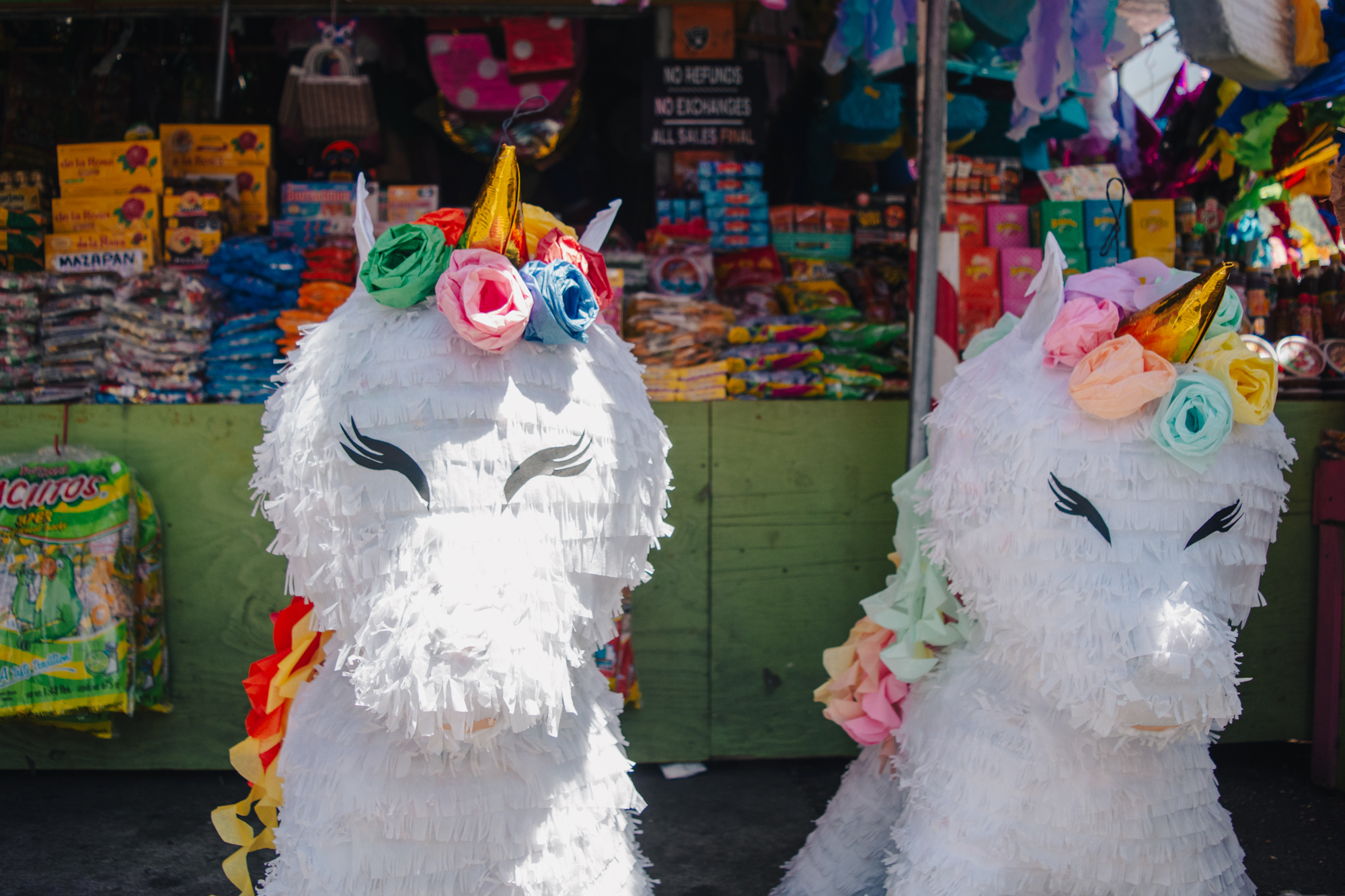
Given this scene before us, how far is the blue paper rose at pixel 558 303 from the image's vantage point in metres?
1.42

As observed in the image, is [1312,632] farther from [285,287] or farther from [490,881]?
[285,287]

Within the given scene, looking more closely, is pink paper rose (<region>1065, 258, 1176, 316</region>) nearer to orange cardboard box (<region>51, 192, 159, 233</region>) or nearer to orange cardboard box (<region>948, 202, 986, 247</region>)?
orange cardboard box (<region>948, 202, 986, 247</region>)

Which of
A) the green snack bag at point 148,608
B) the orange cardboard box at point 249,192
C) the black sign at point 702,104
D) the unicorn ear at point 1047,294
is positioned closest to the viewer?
the unicorn ear at point 1047,294

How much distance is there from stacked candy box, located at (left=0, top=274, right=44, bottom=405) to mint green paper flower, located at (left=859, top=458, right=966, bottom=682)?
252 centimetres

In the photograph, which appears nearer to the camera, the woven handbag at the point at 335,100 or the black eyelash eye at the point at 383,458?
the black eyelash eye at the point at 383,458

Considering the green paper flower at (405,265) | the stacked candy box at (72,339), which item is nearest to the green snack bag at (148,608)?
the stacked candy box at (72,339)

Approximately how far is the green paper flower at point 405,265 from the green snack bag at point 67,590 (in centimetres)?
163

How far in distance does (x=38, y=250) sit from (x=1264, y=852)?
3975mm

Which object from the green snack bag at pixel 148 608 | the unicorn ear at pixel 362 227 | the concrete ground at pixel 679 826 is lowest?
the concrete ground at pixel 679 826

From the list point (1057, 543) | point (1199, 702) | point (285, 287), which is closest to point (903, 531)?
point (1057, 543)

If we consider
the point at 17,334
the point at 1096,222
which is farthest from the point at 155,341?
the point at 1096,222

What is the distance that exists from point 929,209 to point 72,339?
2.44 m

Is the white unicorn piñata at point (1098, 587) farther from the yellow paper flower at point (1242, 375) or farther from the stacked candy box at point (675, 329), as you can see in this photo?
the stacked candy box at point (675, 329)

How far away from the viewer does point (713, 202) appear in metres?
3.44
